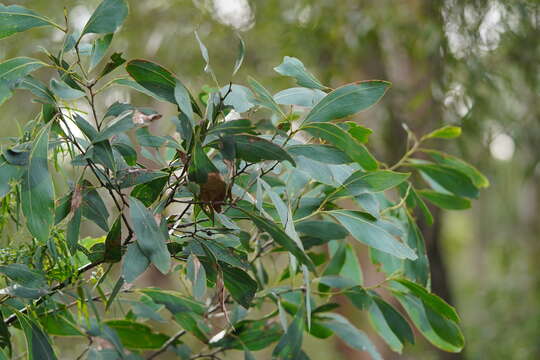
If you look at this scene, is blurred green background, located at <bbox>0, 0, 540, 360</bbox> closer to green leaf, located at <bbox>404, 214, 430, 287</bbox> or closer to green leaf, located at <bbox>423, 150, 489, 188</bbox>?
green leaf, located at <bbox>423, 150, 489, 188</bbox>

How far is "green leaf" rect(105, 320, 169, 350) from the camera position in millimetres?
859

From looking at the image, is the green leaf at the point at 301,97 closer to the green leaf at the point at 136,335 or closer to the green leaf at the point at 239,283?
the green leaf at the point at 239,283

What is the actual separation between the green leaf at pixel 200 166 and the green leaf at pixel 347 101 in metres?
0.13

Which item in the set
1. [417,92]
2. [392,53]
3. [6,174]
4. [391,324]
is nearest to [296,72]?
[6,174]

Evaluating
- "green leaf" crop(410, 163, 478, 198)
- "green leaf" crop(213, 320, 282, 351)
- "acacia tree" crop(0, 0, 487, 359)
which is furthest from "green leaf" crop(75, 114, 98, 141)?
"green leaf" crop(410, 163, 478, 198)

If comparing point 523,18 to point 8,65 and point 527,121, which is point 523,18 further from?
point 8,65

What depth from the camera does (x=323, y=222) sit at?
0.82 metres

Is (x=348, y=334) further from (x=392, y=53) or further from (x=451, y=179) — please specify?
(x=392, y=53)

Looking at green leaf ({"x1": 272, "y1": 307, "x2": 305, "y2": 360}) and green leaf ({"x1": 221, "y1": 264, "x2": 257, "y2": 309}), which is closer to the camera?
green leaf ({"x1": 221, "y1": 264, "x2": 257, "y2": 309})

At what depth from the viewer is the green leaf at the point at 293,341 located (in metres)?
0.80

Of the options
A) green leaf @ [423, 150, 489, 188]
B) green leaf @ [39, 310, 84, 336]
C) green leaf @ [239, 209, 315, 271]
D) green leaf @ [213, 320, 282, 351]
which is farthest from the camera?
green leaf @ [423, 150, 489, 188]

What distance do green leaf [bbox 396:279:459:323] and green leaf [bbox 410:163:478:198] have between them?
19 cm

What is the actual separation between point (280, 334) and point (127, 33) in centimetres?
258

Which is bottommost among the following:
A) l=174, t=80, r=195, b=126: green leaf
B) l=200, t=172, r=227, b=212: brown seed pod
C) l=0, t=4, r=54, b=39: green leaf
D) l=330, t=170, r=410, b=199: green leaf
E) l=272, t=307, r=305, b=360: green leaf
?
l=272, t=307, r=305, b=360: green leaf
